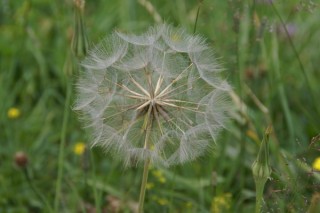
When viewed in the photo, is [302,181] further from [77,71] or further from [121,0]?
[121,0]

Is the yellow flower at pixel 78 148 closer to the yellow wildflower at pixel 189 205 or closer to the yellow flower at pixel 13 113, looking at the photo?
the yellow flower at pixel 13 113

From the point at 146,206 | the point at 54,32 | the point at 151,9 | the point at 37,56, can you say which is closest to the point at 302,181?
the point at 146,206

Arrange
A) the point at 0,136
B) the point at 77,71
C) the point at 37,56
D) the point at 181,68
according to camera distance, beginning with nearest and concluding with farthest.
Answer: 1. the point at 181,68
2. the point at 77,71
3. the point at 0,136
4. the point at 37,56

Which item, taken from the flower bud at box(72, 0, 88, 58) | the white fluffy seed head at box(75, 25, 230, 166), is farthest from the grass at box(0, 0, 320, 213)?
the white fluffy seed head at box(75, 25, 230, 166)

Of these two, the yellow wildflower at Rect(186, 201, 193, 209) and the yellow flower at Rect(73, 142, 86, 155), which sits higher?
the yellow flower at Rect(73, 142, 86, 155)

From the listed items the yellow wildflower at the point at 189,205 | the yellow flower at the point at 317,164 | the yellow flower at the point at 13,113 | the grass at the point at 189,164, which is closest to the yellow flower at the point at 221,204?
the grass at the point at 189,164

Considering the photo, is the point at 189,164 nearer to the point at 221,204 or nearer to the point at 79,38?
the point at 221,204

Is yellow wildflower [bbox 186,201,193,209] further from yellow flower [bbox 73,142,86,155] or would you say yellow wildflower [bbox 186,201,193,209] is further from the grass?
yellow flower [bbox 73,142,86,155]
